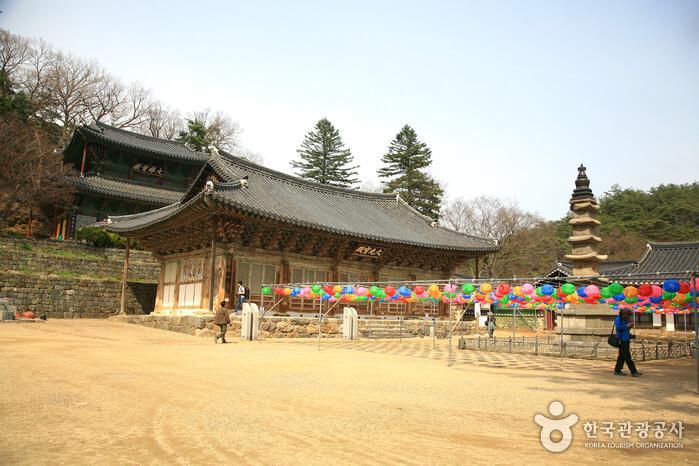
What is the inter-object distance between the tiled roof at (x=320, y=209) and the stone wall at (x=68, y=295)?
12.6 feet

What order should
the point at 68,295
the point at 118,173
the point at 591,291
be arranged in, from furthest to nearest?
the point at 118,173 → the point at 68,295 → the point at 591,291

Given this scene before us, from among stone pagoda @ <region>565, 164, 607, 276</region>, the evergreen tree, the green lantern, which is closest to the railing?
stone pagoda @ <region>565, 164, 607, 276</region>

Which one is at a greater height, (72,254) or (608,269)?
(608,269)

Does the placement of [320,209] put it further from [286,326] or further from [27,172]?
[27,172]

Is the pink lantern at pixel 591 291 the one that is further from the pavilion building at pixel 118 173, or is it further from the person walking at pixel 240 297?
the pavilion building at pixel 118 173

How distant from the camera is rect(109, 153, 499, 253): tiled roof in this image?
2220 centimetres

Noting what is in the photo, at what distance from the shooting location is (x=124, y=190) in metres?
37.8

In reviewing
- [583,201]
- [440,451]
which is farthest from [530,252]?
[440,451]

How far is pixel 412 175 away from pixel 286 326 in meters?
35.7

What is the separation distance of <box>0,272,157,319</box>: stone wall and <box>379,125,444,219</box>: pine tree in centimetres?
3142

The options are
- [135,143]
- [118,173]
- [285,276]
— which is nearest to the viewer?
[285,276]

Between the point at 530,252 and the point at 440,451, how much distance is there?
51.7 m

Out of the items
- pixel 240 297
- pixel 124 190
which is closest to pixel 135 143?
pixel 124 190

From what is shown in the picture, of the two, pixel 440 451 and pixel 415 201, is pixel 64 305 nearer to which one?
pixel 440 451
